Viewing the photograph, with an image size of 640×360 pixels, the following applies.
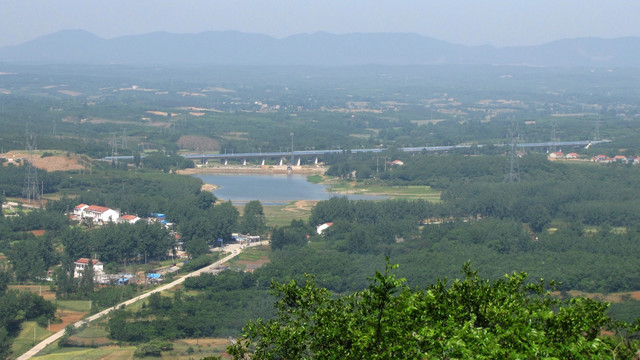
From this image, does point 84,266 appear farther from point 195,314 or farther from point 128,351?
point 128,351

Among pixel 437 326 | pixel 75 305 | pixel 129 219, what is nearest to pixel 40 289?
pixel 75 305

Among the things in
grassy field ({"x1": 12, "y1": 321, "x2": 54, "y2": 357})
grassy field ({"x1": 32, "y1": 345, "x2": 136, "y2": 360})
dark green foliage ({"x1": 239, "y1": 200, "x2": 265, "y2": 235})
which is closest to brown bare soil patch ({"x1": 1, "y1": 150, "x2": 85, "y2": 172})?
dark green foliage ({"x1": 239, "y1": 200, "x2": 265, "y2": 235})

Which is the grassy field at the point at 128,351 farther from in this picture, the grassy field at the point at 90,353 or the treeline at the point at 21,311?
the treeline at the point at 21,311

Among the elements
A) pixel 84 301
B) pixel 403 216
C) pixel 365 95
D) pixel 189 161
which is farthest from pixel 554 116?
pixel 84 301

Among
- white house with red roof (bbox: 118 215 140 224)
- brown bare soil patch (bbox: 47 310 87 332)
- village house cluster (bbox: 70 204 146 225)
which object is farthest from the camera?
village house cluster (bbox: 70 204 146 225)

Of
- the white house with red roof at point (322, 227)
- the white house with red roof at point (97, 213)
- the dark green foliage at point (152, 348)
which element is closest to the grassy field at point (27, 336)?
the dark green foliage at point (152, 348)

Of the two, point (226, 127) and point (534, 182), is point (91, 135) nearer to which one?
point (226, 127)

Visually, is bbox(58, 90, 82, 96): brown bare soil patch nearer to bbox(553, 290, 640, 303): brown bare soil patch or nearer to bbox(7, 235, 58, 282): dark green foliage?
bbox(7, 235, 58, 282): dark green foliage
